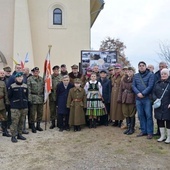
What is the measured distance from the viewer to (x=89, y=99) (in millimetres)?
7840

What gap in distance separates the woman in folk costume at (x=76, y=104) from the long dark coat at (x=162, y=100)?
2203 mm

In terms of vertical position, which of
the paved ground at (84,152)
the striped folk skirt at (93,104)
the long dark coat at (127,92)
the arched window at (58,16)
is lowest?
the paved ground at (84,152)

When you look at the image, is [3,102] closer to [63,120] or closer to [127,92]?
[63,120]

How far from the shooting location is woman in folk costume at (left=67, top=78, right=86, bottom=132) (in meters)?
7.75

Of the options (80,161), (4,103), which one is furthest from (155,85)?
(4,103)

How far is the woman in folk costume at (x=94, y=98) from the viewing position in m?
7.82

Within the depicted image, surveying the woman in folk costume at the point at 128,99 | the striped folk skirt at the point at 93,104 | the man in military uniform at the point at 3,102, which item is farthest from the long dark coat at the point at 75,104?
the man in military uniform at the point at 3,102

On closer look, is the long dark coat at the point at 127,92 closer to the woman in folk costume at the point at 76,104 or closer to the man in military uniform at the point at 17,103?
the woman in folk costume at the point at 76,104

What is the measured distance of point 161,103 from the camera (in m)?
6.28

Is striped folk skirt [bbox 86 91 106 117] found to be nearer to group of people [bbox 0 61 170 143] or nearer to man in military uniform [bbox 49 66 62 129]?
group of people [bbox 0 61 170 143]

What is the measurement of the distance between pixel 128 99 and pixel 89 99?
1.21 meters

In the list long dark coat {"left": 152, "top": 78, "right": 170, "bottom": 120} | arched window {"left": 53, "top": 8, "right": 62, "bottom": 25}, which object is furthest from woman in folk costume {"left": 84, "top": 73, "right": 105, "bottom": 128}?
arched window {"left": 53, "top": 8, "right": 62, "bottom": 25}

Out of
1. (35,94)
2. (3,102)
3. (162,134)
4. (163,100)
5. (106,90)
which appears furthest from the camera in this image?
(106,90)

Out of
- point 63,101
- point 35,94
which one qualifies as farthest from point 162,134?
point 35,94
